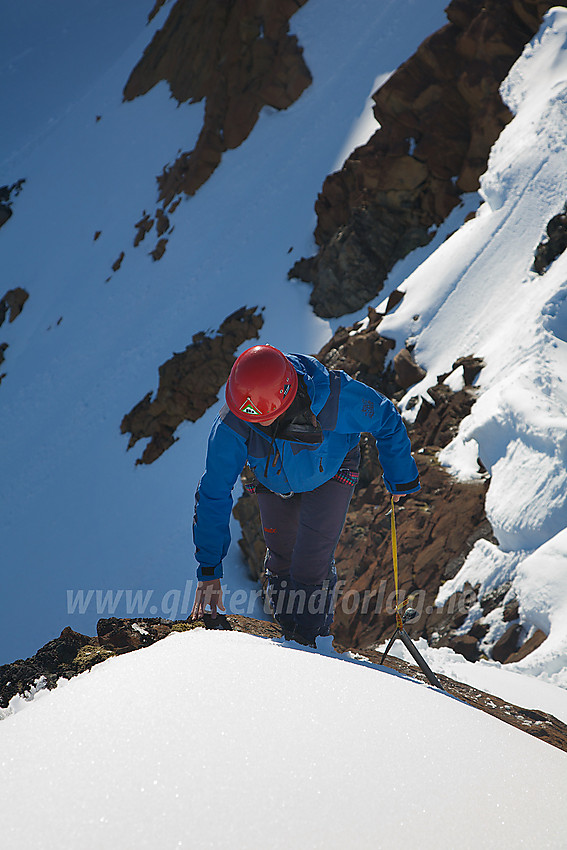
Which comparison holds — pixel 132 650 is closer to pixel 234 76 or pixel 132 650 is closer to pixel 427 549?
pixel 427 549

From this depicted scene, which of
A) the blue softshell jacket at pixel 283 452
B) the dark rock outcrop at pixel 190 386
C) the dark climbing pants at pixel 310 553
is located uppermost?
the dark rock outcrop at pixel 190 386

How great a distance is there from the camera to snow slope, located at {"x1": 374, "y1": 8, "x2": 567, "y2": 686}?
174 inches

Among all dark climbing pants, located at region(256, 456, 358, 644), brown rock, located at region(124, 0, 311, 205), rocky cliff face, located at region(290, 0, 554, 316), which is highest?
brown rock, located at region(124, 0, 311, 205)

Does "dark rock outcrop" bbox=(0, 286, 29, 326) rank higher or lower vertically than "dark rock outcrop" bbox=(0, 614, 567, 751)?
higher

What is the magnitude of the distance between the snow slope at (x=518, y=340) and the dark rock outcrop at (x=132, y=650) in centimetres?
66

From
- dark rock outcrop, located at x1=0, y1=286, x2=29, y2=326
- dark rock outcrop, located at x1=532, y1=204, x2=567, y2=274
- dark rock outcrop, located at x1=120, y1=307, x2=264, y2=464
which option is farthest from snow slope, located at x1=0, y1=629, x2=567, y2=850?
dark rock outcrop, located at x1=0, y1=286, x2=29, y2=326

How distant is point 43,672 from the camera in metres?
2.38

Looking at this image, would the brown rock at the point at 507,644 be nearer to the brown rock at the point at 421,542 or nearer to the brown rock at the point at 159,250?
the brown rock at the point at 421,542

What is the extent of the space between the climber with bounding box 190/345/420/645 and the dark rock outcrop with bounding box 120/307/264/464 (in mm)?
12547

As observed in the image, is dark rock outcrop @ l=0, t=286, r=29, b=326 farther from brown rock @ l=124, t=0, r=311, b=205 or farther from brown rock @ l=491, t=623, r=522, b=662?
brown rock @ l=491, t=623, r=522, b=662

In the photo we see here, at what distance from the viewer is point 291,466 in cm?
317

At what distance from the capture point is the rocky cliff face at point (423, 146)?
40.7 feet

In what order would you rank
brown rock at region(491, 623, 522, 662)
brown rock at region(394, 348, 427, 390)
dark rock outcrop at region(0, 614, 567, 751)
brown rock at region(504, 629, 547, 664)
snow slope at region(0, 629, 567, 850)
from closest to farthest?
snow slope at region(0, 629, 567, 850) → dark rock outcrop at region(0, 614, 567, 751) → brown rock at region(504, 629, 547, 664) → brown rock at region(491, 623, 522, 662) → brown rock at region(394, 348, 427, 390)

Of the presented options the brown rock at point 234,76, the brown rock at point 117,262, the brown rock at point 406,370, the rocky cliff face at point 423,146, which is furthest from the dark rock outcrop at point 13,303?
the brown rock at point 406,370
